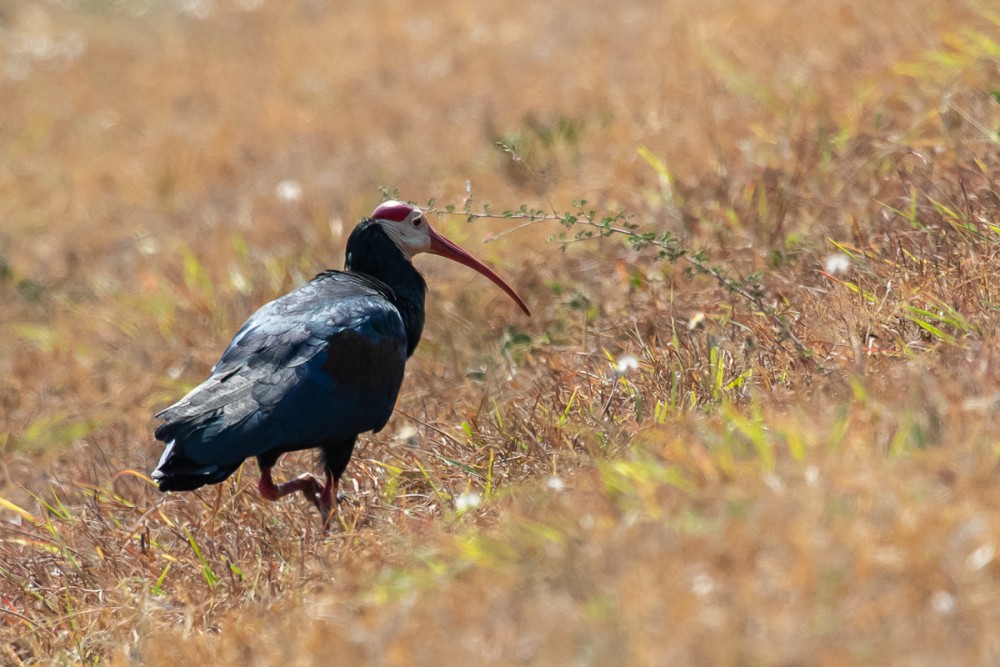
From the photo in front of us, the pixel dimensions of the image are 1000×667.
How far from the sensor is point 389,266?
528 cm

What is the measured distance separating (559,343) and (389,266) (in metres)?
0.80

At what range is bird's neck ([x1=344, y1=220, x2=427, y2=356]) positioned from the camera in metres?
5.27

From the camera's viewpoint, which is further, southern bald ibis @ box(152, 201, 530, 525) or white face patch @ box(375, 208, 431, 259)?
white face patch @ box(375, 208, 431, 259)

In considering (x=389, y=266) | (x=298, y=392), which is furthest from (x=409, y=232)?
(x=298, y=392)

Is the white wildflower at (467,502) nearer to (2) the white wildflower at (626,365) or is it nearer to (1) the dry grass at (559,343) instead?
(1) the dry grass at (559,343)

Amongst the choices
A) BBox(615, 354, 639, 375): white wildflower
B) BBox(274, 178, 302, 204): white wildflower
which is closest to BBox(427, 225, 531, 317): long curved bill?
BBox(615, 354, 639, 375): white wildflower

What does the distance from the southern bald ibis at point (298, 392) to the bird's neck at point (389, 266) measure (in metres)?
0.17

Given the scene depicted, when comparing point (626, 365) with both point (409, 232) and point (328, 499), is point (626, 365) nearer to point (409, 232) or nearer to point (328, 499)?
point (328, 499)

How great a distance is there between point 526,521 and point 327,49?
Result: 8683 millimetres

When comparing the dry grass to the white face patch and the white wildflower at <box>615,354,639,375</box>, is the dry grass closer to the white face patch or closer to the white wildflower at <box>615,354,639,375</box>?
the white wildflower at <box>615,354,639,375</box>

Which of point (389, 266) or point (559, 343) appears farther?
point (559, 343)

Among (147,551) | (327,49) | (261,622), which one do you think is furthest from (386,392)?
(327,49)

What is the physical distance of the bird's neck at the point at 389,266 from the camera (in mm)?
5266

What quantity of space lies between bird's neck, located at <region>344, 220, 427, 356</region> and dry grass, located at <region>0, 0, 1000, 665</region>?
0.42 meters
